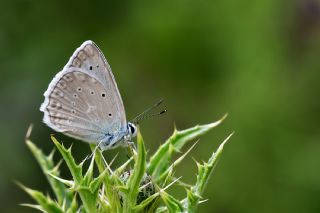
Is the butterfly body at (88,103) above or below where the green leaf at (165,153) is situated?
above

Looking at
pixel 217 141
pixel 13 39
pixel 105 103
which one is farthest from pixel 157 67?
pixel 105 103

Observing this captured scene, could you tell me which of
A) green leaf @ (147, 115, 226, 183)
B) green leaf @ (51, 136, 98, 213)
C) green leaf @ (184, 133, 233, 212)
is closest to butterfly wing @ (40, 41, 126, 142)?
green leaf @ (147, 115, 226, 183)

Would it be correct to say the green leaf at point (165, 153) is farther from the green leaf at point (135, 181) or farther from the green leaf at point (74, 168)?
the green leaf at point (74, 168)

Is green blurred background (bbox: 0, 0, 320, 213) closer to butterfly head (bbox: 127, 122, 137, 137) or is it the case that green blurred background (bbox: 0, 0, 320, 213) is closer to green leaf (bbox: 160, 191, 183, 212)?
butterfly head (bbox: 127, 122, 137, 137)

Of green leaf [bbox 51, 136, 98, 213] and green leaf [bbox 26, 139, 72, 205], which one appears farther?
green leaf [bbox 26, 139, 72, 205]

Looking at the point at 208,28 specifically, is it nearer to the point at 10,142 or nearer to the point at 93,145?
the point at 10,142

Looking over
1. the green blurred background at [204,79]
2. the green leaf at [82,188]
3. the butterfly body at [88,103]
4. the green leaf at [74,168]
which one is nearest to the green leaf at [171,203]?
the green leaf at [82,188]
